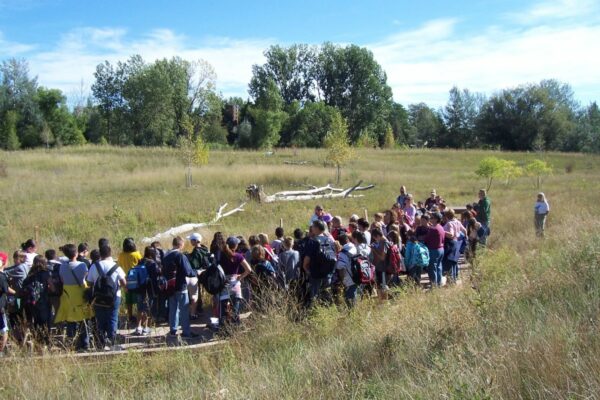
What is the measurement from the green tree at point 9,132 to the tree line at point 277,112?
0.35ft

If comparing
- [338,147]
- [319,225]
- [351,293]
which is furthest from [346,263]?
[338,147]

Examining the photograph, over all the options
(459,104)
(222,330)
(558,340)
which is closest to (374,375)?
(558,340)

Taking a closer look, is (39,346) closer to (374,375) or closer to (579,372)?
(374,375)

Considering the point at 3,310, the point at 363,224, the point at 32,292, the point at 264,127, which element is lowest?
the point at 3,310

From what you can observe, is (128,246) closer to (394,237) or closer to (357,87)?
(394,237)

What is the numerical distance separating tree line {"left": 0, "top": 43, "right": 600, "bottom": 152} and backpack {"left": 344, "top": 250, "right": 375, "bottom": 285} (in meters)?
46.4

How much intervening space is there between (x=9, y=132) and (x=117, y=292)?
181 ft

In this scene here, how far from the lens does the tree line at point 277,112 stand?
201 ft

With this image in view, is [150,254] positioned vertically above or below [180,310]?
above

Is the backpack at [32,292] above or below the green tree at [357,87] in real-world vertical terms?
below

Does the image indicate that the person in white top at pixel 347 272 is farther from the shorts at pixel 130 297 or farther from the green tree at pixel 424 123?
the green tree at pixel 424 123

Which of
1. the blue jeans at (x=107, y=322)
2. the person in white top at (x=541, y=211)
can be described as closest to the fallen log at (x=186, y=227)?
the blue jeans at (x=107, y=322)

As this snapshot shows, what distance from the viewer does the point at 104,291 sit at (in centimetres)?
724

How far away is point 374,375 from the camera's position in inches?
180
